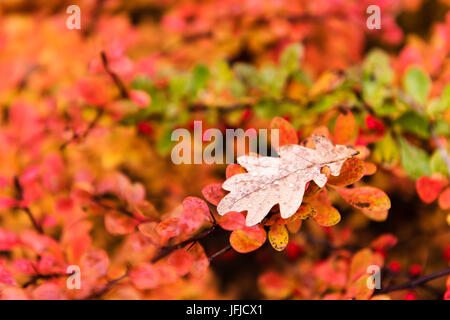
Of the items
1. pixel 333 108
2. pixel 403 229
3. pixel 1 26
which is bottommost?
pixel 403 229

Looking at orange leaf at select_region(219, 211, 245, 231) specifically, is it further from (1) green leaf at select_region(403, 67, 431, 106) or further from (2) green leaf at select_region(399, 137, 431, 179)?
(1) green leaf at select_region(403, 67, 431, 106)

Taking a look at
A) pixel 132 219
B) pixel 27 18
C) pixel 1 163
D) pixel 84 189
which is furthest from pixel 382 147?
pixel 27 18

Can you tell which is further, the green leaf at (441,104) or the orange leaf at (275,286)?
the orange leaf at (275,286)

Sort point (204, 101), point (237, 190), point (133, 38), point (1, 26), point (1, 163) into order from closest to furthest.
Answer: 1. point (237, 190)
2. point (204, 101)
3. point (1, 163)
4. point (133, 38)
5. point (1, 26)

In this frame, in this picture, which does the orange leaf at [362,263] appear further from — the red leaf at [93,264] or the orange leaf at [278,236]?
the red leaf at [93,264]

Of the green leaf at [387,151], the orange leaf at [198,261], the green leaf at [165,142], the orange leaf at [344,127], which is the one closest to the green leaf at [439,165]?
the green leaf at [387,151]

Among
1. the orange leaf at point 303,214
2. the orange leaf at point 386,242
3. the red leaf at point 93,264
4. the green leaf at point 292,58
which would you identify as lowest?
the orange leaf at point 386,242
